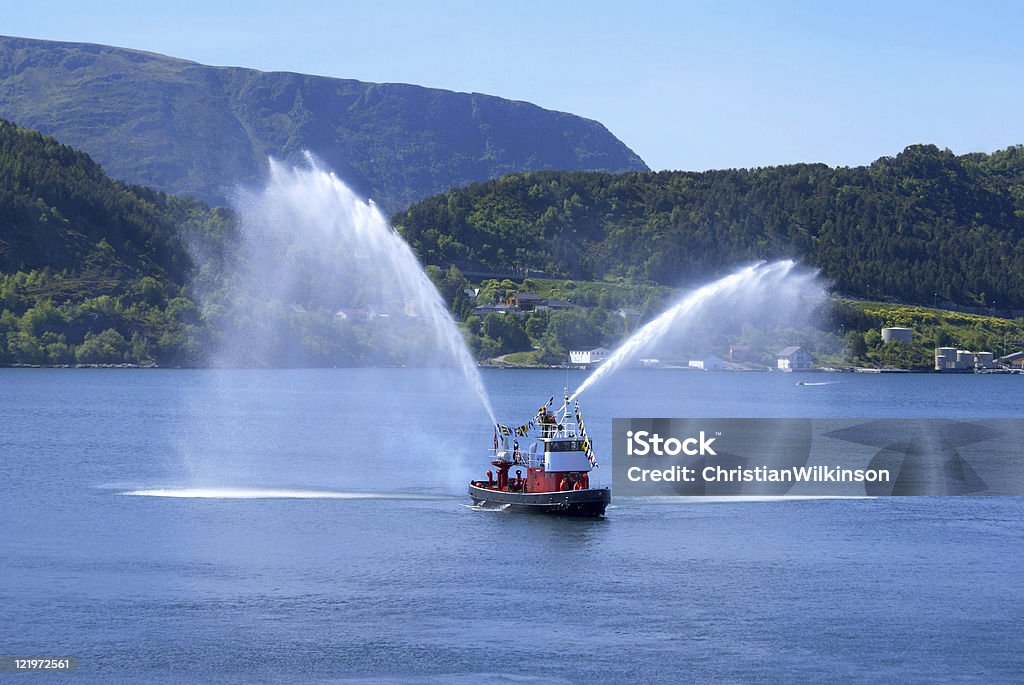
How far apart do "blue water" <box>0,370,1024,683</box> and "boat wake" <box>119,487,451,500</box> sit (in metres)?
0.44

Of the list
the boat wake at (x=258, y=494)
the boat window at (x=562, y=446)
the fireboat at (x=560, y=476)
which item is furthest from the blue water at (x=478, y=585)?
the boat window at (x=562, y=446)

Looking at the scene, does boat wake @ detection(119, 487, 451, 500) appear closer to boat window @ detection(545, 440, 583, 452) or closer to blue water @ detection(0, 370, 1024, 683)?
blue water @ detection(0, 370, 1024, 683)

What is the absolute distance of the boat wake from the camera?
92500 mm

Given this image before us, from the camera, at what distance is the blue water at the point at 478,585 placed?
53.0 meters

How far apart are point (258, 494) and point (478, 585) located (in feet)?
107

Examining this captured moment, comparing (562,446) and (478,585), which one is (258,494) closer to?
(562,446)

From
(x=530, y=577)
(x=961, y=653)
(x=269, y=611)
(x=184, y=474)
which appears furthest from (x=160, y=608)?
(x=184, y=474)

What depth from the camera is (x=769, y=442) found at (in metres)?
127

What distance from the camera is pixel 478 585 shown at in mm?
64938

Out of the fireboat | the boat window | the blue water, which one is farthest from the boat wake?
the boat window

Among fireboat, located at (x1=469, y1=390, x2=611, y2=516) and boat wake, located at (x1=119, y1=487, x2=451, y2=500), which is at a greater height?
fireboat, located at (x1=469, y1=390, x2=611, y2=516)

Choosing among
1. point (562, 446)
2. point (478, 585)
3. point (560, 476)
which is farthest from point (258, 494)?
point (478, 585)

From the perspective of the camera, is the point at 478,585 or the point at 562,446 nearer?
the point at 478,585

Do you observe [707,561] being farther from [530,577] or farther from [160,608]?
[160,608]
